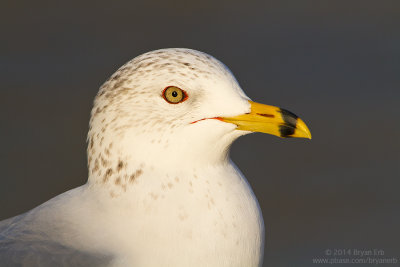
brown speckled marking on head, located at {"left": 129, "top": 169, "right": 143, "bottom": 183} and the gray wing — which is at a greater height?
brown speckled marking on head, located at {"left": 129, "top": 169, "right": 143, "bottom": 183}

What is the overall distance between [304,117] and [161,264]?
3.14 meters

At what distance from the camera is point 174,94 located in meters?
2.29

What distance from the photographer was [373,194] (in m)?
4.69

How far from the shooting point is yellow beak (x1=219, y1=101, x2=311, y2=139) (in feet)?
7.54

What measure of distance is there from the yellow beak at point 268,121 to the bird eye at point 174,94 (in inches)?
5.0

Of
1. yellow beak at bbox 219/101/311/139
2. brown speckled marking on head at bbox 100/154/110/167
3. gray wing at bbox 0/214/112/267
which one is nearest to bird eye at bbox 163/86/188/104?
yellow beak at bbox 219/101/311/139

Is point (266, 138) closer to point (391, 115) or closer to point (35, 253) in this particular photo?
point (391, 115)

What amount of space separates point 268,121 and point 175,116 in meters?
0.28

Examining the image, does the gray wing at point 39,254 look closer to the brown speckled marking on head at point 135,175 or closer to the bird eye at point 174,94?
the brown speckled marking on head at point 135,175

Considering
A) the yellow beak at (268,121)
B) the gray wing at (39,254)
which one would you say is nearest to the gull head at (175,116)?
the yellow beak at (268,121)

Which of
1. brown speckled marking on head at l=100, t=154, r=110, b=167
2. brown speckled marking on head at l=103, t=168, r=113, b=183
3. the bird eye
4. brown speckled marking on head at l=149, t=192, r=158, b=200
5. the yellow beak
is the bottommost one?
brown speckled marking on head at l=149, t=192, r=158, b=200

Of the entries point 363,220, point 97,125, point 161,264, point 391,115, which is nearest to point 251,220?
point 161,264

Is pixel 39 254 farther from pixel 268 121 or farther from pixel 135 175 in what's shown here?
pixel 268 121

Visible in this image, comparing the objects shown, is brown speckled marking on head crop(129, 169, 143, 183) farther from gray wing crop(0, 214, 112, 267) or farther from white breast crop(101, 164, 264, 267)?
gray wing crop(0, 214, 112, 267)
